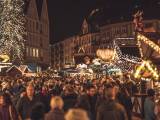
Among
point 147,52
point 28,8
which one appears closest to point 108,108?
point 147,52

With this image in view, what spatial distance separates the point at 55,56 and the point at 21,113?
544 ft

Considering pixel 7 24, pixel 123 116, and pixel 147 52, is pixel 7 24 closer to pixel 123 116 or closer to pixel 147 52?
pixel 147 52

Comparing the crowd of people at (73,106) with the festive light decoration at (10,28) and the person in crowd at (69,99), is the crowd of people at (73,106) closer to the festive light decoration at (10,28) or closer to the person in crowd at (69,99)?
the person in crowd at (69,99)

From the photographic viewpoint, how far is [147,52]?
19766 millimetres

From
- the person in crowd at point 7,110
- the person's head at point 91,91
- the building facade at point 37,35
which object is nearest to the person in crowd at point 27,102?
the person in crowd at point 7,110

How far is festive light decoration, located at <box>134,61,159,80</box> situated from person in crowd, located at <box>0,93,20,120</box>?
8386 millimetres

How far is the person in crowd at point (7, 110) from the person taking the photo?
11844 mm

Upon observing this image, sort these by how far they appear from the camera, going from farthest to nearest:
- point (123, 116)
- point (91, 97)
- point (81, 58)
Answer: point (81, 58) → point (91, 97) → point (123, 116)

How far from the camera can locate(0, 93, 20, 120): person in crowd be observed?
11.8m

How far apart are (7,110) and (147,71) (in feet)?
29.2

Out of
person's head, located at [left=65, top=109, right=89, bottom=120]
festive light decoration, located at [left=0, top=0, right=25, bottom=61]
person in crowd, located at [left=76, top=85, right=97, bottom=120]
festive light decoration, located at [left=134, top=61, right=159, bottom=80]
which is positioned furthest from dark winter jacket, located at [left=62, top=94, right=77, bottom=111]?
festive light decoration, located at [left=0, top=0, right=25, bottom=61]

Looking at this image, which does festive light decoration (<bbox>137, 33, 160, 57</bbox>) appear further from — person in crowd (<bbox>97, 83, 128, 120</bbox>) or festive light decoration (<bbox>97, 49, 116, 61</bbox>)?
festive light decoration (<bbox>97, 49, 116, 61</bbox>)

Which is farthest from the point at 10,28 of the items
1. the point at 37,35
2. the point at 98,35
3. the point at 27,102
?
the point at 98,35

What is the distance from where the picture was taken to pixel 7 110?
1192 cm
